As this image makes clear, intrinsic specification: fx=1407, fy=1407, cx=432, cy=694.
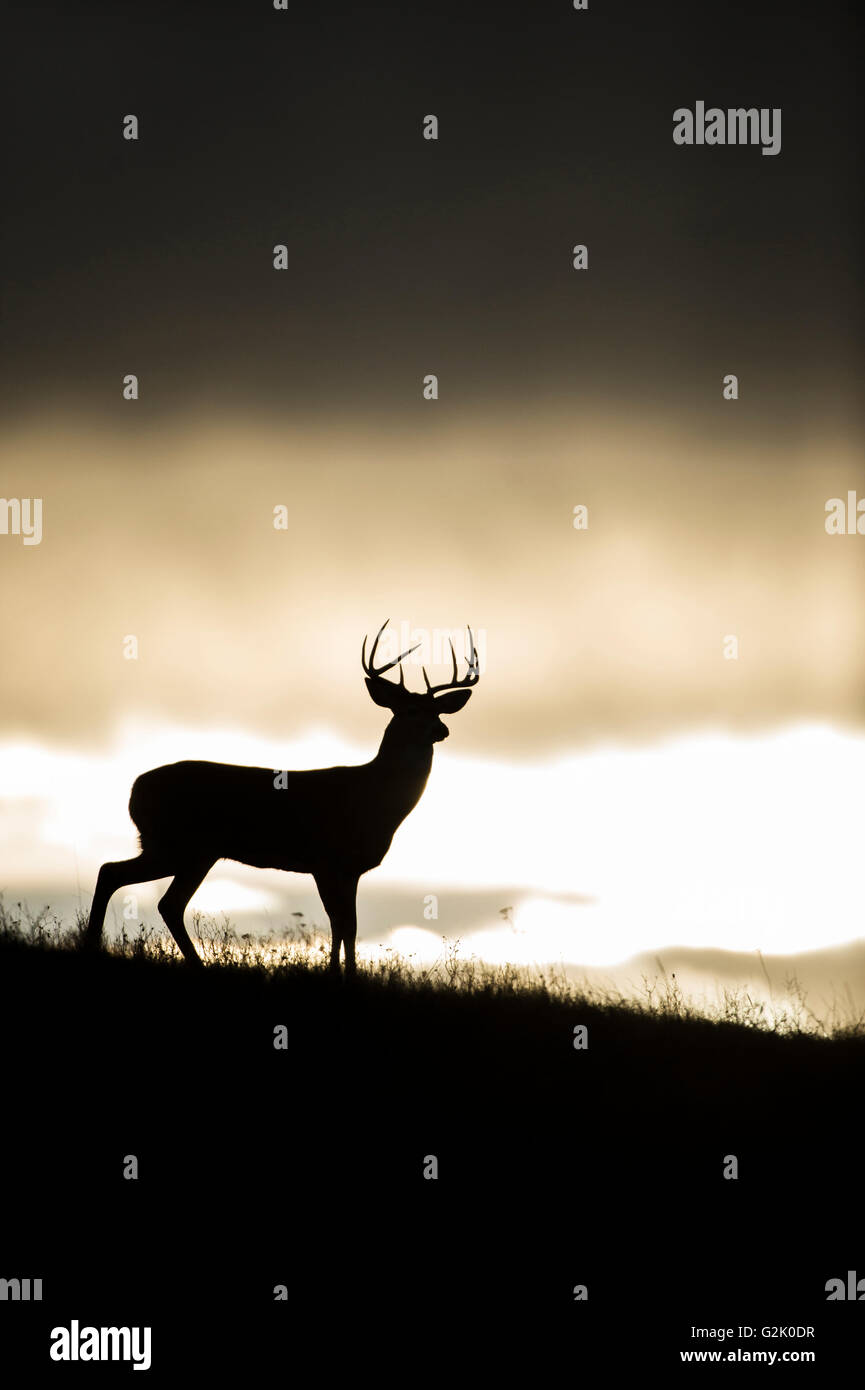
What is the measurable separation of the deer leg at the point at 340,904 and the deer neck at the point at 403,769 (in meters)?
0.70

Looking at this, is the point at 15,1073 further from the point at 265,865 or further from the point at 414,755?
the point at 414,755

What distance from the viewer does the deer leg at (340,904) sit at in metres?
10.5

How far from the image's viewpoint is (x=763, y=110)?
11.8m

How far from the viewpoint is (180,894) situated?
10758mm

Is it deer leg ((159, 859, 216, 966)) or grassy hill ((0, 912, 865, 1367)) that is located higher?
deer leg ((159, 859, 216, 966))

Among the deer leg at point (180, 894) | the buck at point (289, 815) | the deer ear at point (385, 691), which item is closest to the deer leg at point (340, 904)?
the buck at point (289, 815)

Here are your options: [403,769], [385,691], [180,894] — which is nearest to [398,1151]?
[180,894]

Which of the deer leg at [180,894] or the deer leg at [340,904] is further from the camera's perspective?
the deer leg at [180,894]

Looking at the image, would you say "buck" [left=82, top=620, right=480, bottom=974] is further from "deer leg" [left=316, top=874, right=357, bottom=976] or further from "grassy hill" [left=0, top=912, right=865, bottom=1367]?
"grassy hill" [left=0, top=912, right=865, bottom=1367]

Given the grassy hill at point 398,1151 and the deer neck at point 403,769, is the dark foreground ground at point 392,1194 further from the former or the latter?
the deer neck at point 403,769

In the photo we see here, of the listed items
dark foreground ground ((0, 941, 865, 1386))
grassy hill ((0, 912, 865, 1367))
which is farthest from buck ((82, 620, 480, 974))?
dark foreground ground ((0, 941, 865, 1386))

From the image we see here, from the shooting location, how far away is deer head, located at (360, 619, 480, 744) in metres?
11.1
